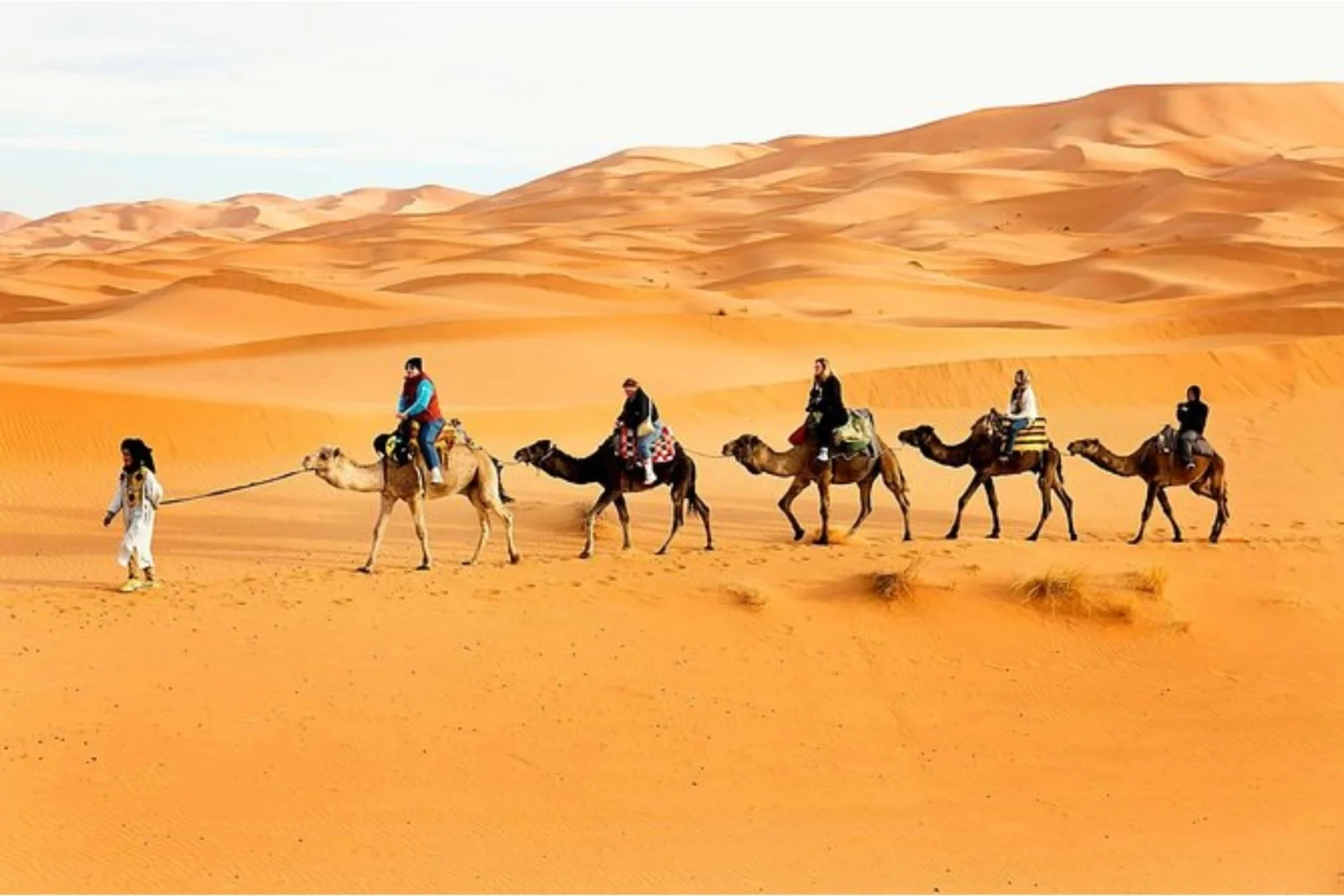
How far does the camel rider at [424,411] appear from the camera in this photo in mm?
12203

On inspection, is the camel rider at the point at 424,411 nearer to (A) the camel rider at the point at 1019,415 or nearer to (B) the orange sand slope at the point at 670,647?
(B) the orange sand slope at the point at 670,647

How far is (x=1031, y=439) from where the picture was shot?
14.4 metres

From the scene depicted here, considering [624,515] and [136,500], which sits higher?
[136,500]

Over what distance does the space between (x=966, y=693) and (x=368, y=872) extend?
4761mm

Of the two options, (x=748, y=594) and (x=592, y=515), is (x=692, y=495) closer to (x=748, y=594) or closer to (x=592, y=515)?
(x=592, y=515)

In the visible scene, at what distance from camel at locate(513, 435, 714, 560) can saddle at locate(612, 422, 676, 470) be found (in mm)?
64

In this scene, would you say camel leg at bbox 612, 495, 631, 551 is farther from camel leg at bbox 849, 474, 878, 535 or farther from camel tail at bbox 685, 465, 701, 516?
camel leg at bbox 849, 474, 878, 535

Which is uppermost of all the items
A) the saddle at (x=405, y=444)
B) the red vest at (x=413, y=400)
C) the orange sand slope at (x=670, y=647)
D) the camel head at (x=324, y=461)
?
the red vest at (x=413, y=400)

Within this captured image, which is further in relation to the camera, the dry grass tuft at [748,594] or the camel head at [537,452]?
the camel head at [537,452]

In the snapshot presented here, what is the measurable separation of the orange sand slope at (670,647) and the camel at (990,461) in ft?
1.86

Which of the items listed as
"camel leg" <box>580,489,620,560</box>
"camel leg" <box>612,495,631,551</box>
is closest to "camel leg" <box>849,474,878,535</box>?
"camel leg" <box>612,495,631,551</box>

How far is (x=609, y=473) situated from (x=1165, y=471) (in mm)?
5621

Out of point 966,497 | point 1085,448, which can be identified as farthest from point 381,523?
point 1085,448

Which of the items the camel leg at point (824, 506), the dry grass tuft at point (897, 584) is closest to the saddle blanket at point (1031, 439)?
the camel leg at point (824, 506)
